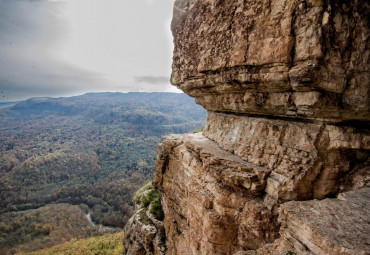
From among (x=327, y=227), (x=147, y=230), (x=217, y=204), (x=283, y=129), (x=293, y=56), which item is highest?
(x=293, y=56)

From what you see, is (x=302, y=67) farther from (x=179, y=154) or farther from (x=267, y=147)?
(x=179, y=154)

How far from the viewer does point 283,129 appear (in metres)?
9.89

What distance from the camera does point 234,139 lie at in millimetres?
12555

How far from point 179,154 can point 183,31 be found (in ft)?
33.1

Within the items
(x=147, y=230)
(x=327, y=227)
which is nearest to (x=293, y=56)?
(x=327, y=227)

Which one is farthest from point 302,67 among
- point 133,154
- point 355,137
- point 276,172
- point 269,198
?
point 133,154

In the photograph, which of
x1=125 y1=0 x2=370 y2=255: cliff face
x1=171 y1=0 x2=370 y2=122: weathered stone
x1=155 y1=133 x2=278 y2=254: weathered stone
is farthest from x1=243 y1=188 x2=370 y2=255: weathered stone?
x1=171 y1=0 x2=370 y2=122: weathered stone

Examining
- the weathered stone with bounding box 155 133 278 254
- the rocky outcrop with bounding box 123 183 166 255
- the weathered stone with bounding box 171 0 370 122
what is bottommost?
the rocky outcrop with bounding box 123 183 166 255

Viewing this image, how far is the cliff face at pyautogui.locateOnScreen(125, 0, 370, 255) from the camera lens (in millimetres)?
6988

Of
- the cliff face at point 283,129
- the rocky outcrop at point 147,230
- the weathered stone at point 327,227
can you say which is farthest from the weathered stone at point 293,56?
the rocky outcrop at point 147,230

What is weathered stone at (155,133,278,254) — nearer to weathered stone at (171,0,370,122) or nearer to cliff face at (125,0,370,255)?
cliff face at (125,0,370,255)

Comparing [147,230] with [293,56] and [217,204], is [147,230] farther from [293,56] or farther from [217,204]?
[293,56]

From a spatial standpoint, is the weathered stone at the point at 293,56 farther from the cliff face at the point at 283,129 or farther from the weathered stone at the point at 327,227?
the weathered stone at the point at 327,227

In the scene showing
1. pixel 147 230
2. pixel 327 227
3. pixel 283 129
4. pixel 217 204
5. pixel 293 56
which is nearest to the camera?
pixel 327 227
